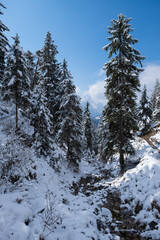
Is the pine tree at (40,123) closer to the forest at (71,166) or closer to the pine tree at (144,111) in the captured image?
the forest at (71,166)

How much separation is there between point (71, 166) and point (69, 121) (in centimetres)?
575

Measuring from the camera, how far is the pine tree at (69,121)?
13.9 meters

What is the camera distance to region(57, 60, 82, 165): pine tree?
1390 cm

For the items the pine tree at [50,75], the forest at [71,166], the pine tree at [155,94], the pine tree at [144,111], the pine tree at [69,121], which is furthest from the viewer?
the pine tree at [155,94]

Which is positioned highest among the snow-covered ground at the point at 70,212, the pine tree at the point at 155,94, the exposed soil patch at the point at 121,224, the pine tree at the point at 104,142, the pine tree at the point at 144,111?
the pine tree at the point at 155,94

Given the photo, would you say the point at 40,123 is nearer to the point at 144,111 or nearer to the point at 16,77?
the point at 16,77

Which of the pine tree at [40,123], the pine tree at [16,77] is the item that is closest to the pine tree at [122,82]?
the pine tree at [40,123]

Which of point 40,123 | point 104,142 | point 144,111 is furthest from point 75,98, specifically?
point 144,111

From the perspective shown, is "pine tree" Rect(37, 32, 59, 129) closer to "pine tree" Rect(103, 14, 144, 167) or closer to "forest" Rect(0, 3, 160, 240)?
"forest" Rect(0, 3, 160, 240)

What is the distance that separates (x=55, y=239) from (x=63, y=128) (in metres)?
10.9

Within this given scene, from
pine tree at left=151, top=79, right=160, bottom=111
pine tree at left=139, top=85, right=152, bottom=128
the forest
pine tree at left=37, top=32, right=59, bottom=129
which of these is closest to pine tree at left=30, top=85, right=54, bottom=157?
the forest

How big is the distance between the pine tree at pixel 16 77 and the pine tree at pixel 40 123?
18.0 ft

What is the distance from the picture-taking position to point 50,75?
1780 centimetres

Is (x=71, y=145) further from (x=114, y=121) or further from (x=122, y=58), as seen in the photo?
(x=122, y=58)
